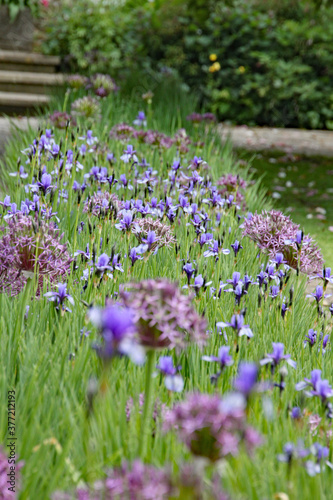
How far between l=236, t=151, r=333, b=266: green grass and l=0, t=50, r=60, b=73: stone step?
15.6 feet

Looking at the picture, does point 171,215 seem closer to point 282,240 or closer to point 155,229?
point 155,229

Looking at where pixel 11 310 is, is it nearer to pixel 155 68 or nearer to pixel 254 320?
pixel 254 320

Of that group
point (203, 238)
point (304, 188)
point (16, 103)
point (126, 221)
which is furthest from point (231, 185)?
point (16, 103)

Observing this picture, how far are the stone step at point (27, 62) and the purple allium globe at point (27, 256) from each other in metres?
9.04

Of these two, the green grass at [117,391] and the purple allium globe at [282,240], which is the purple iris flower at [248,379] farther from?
the purple allium globe at [282,240]

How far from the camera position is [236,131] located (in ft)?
32.7

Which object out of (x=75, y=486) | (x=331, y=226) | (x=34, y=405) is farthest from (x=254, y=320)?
(x=331, y=226)

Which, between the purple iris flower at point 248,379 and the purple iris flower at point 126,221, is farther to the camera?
the purple iris flower at point 126,221

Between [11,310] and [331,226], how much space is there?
4104mm

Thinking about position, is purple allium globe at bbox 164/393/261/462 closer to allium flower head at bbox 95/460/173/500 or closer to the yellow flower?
allium flower head at bbox 95/460/173/500

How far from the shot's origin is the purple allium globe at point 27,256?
2023 millimetres

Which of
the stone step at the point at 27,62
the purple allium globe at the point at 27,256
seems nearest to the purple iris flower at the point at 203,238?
the purple allium globe at the point at 27,256

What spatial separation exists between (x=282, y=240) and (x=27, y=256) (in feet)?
3.69

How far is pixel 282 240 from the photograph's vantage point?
2457 mm
